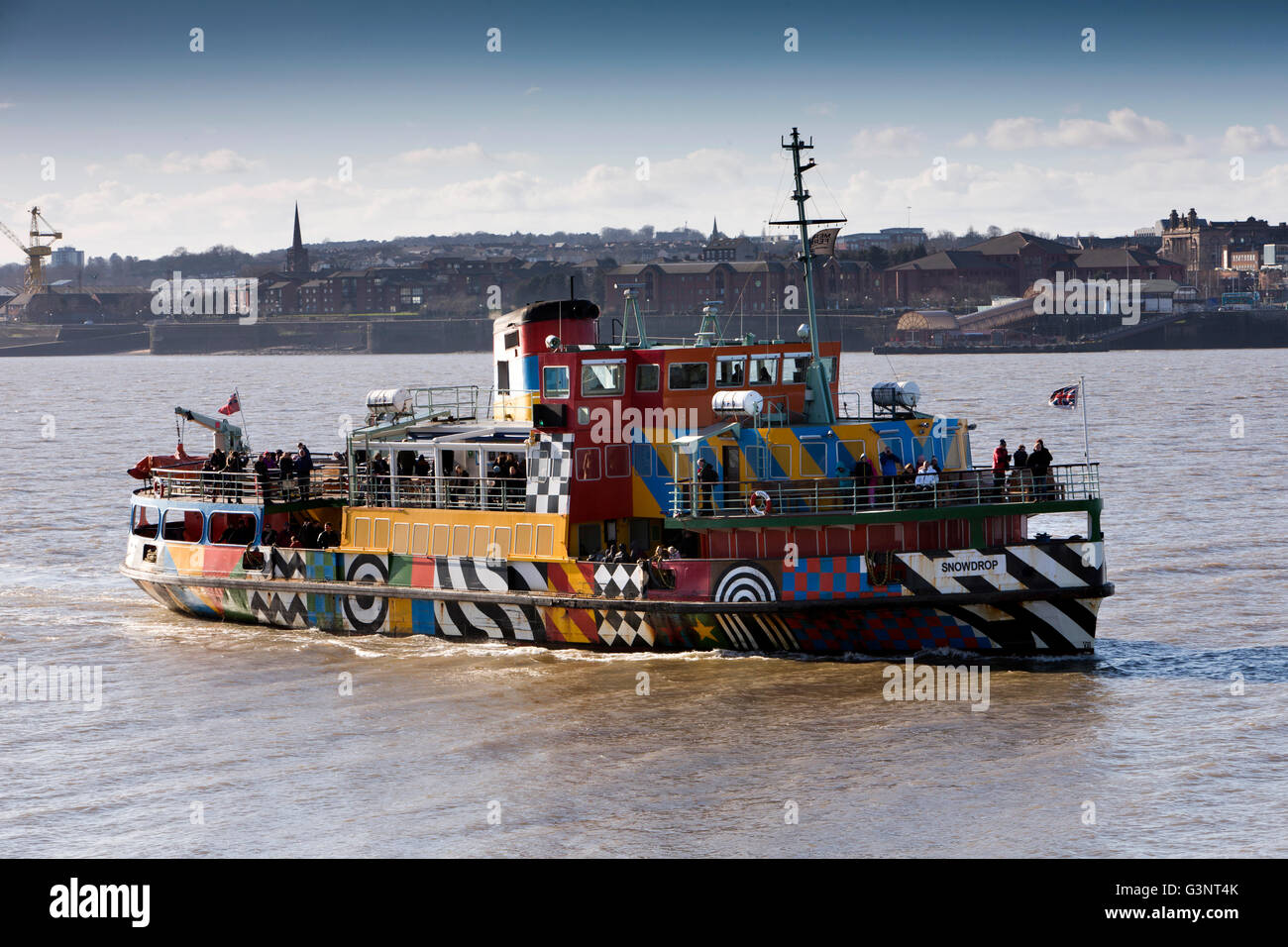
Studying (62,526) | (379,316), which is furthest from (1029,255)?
(62,526)

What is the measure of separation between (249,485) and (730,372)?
9795mm

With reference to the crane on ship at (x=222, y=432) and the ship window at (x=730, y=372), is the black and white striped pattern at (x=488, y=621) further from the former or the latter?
the crane on ship at (x=222, y=432)

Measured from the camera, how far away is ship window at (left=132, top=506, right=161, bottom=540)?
30.4 meters

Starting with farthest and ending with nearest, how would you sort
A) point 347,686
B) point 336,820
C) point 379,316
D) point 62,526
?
point 379,316, point 62,526, point 347,686, point 336,820

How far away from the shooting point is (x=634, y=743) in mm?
20062

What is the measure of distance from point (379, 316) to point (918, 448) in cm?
17767

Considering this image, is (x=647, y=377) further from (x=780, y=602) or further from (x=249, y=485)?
(x=249, y=485)

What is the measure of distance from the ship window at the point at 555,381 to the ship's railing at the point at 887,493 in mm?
2752

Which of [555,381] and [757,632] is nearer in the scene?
[757,632]

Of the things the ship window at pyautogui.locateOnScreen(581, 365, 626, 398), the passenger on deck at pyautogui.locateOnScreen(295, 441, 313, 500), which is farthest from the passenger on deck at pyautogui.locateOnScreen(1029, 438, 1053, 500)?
the passenger on deck at pyautogui.locateOnScreen(295, 441, 313, 500)

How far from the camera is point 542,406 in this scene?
24500mm

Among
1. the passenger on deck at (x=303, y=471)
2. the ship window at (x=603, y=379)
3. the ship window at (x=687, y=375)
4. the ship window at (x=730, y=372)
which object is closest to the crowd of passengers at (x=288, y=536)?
the passenger on deck at (x=303, y=471)

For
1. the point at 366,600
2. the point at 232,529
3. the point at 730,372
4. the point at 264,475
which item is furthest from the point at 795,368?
the point at 232,529

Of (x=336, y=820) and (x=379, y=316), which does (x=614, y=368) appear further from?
(x=379, y=316)
